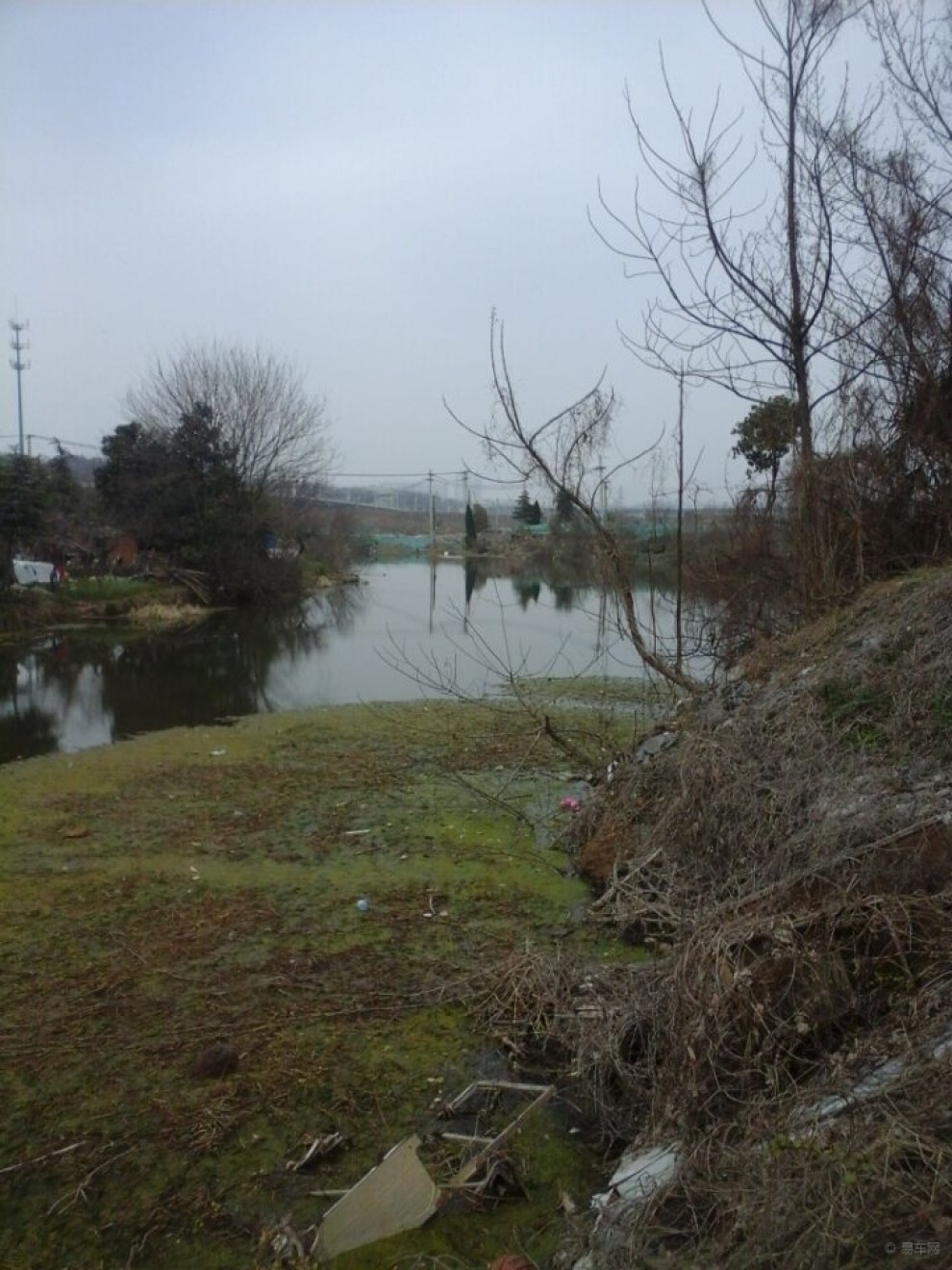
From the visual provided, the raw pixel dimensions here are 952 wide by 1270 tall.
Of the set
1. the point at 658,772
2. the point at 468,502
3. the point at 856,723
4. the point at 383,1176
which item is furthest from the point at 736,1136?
the point at 468,502

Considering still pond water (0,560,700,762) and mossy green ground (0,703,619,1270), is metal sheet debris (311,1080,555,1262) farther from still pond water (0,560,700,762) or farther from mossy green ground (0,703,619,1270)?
still pond water (0,560,700,762)

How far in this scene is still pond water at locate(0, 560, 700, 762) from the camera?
11.1 meters

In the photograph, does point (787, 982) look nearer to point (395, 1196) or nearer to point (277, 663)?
point (395, 1196)

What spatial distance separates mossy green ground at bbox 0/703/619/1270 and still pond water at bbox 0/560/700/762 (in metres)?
2.02

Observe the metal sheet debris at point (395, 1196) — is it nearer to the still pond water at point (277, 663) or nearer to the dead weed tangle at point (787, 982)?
the dead weed tangle at point (787, 982)

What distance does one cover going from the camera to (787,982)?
299cm

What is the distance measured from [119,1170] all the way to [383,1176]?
2.99 ft

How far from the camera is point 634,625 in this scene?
7.49m

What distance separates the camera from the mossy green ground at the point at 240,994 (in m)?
2.90

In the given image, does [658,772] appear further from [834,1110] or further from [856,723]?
[834,1110]

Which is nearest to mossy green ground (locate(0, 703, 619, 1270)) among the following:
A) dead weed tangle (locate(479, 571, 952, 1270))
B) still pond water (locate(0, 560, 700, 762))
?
dead weed tangle (locate(479, 571, 952, 1270))

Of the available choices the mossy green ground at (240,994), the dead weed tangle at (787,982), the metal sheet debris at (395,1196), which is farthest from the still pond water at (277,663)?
the metal sheet debris at (395,1196)

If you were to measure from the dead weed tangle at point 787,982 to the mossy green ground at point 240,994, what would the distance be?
408mm

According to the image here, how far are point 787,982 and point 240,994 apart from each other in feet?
7.84
